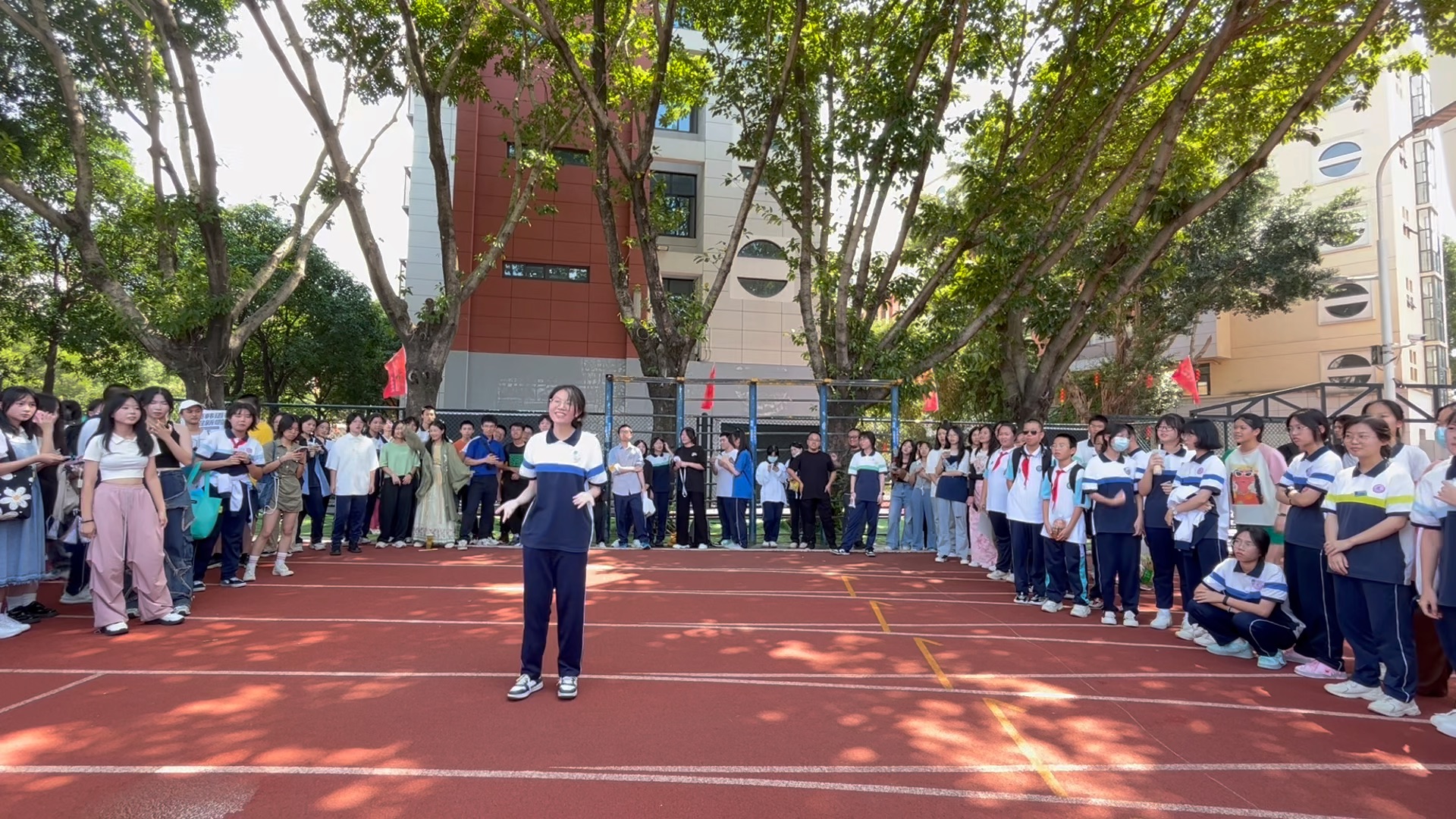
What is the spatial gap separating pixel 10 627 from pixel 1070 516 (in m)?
8.84

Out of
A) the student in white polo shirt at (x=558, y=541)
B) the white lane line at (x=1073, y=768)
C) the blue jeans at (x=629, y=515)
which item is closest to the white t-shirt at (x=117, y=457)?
the student in white polo shirt at (x=558, y=541)

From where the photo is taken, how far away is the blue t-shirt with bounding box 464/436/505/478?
11188 millimetres

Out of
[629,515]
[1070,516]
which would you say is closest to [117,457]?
[629,515]

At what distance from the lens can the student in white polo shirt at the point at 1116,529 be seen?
6.92 m

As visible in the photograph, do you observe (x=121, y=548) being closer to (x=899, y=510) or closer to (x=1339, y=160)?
(x=899, y=510)

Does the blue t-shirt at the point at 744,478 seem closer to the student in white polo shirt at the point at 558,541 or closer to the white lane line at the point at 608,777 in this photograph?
the student in white polo shirt at the point at 558,541

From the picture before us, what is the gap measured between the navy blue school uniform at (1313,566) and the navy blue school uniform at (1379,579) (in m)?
0.43

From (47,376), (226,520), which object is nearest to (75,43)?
(226,520)

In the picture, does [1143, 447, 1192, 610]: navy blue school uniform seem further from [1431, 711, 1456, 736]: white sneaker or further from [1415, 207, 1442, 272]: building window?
[1415, 207, 1442, 272]: building window

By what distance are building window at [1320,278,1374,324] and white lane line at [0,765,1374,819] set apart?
31661 mm

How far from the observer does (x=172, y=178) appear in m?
12.3

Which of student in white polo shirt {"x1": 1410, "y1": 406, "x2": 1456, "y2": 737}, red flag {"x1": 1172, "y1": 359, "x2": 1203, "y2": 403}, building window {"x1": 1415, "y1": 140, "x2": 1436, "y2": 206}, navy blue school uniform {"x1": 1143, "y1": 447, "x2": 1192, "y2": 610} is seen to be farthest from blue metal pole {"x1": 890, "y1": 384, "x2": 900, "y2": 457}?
building window {"x1": 1415, "y1": 140, "x2": 1436, "y2": 206}

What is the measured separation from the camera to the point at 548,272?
21.0 meters

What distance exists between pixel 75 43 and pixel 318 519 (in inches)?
338
